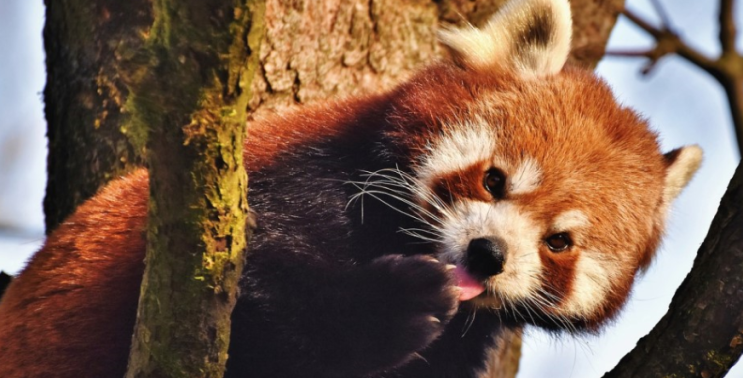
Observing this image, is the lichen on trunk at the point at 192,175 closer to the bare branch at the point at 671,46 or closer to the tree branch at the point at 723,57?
the tree branch at the point at 723,57

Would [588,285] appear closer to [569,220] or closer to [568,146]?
[569,220]

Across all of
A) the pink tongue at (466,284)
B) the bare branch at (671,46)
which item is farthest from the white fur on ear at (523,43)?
the bare branch at (671,46)

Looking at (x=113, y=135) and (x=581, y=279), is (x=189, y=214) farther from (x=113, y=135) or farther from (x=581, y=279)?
(x=113, y=135)

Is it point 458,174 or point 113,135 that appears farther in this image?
point 113,135

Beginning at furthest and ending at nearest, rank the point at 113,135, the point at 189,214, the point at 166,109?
the point at 113,135 < the point at 189,214 < the point at 166,109

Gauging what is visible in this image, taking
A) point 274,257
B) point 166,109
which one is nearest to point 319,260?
point 274,257

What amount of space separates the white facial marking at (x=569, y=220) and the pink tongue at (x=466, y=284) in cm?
33

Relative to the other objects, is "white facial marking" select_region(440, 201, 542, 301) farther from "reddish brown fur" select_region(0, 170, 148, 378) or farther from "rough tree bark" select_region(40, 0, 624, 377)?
"reddish brown fur" select_region(0, 170, 148, 378)

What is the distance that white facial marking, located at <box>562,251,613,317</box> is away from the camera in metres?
2.94

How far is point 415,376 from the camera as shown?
3.04 meters

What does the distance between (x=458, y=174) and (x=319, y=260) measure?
552 millimetres

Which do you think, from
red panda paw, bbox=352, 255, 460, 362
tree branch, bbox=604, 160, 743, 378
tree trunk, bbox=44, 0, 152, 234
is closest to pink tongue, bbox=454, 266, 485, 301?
red panda paw, bbox=352, 255, 460, 362

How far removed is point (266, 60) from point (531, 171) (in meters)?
1.46

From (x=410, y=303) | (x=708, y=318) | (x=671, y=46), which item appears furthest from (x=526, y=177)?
(x=671, y=46)
